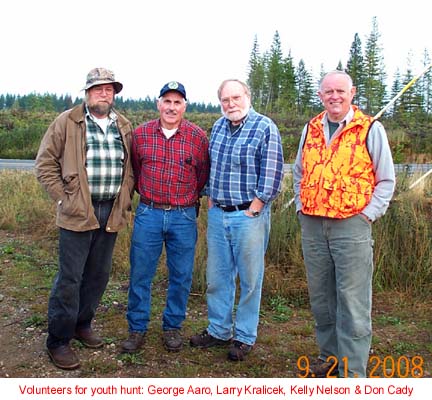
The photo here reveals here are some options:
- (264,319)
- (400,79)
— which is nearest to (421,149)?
(264,319)

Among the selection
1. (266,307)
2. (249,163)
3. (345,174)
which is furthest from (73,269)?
(266,307)

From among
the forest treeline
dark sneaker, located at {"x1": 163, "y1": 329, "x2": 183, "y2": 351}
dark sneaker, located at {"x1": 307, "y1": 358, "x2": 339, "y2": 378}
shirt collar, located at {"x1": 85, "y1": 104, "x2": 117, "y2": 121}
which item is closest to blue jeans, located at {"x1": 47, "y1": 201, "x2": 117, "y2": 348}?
shirt collar, located at {"x1": 85, "y1": 104, "x2": 117, "y2": 121}

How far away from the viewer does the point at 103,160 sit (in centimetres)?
392

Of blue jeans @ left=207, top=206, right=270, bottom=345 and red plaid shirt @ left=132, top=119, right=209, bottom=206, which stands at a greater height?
red plaid shirt @ left=132, top=119, right=209, bottom=206

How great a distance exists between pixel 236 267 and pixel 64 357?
5.02 feet

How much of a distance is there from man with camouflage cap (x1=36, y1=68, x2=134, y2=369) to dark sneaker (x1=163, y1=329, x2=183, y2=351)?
2.46ft

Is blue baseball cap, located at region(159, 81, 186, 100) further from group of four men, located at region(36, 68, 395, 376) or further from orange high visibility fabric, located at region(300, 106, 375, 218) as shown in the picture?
orange high visibility fabric, located at region(300, 106, 375, 218)

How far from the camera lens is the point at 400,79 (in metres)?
37.1

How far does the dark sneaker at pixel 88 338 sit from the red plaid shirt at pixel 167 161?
4.18 ft

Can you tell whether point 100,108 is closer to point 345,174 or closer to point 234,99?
point 234,99

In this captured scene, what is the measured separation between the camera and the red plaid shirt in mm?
4062

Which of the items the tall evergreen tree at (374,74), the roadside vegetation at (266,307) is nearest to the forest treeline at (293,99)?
the tall evergreen tree at (374,74)

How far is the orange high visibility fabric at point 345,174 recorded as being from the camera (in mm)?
3457

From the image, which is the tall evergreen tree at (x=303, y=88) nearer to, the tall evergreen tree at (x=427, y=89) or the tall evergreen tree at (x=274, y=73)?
the tall evergreen tree at (x=274, y=73)
